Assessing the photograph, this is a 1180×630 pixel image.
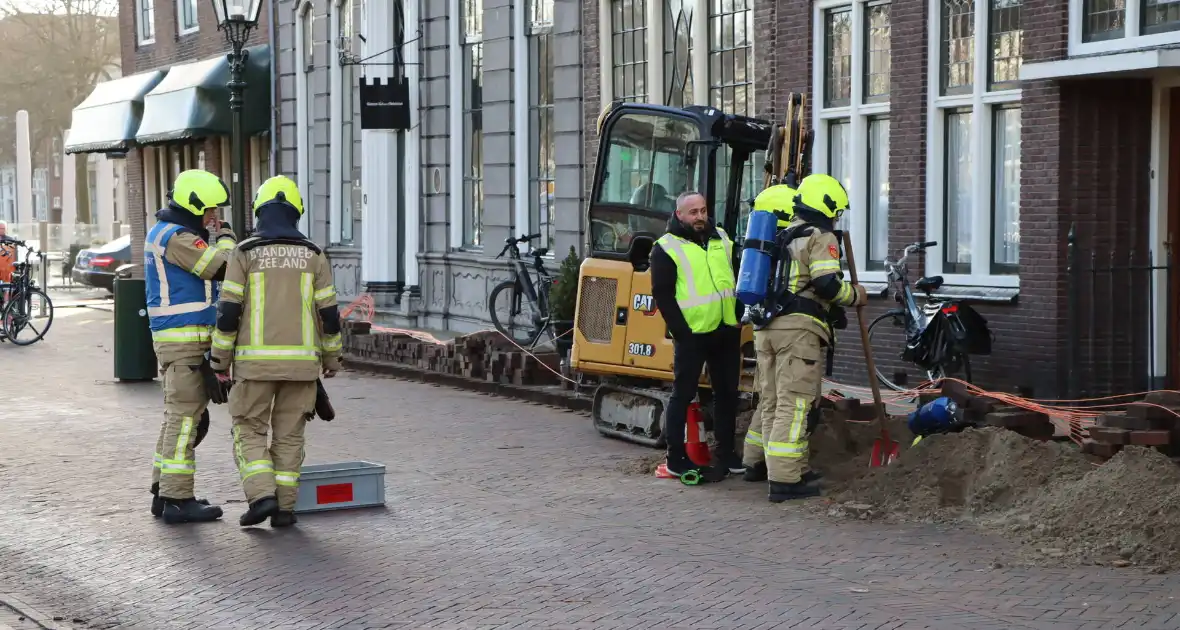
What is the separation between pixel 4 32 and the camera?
58562 millimetres

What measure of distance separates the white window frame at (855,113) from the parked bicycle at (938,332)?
1327 mm

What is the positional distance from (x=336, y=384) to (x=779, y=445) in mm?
8356

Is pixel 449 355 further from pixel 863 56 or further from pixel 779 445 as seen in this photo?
pixel 779 445

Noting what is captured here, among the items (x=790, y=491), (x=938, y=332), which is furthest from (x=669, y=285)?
(x=938, y=332)

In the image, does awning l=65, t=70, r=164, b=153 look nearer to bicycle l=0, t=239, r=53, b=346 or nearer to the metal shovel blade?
bicycle l=0, t=239, r=53, b=346

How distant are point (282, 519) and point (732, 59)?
975 centimetres

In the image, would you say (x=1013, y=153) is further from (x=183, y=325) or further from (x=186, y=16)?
(x=186, y=16)

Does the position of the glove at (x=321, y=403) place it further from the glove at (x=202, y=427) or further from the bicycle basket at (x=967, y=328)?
the bicycle basket at (x=967, y=328)

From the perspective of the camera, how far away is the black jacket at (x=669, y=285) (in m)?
10.2

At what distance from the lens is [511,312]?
19672 millimetres

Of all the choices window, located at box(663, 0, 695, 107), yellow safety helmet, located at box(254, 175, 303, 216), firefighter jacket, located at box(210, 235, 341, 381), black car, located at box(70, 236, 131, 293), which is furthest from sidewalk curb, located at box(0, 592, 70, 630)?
black car, located at box(70, 236, 131, 293)

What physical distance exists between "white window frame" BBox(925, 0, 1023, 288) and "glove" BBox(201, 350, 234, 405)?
7.25 m

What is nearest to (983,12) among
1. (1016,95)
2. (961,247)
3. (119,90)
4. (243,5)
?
(1016,95)

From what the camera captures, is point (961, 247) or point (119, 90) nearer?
point (961, 247)
